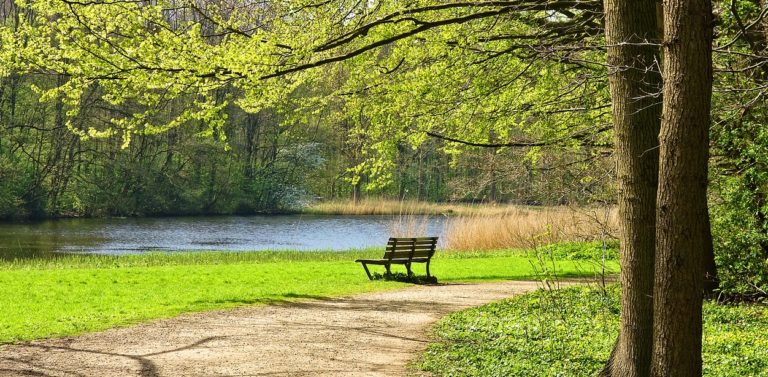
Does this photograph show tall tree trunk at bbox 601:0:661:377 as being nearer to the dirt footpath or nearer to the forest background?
the forest background

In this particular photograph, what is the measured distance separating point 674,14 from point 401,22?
20.7ft

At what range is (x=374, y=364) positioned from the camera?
8406 mm

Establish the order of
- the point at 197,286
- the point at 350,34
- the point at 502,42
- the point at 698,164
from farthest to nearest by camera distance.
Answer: the point at 197,286
the point at 502,42
the point at 350,34
the point at 698,164

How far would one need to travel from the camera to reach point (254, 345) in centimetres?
932

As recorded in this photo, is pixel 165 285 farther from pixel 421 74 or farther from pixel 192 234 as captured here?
pixel 192 234

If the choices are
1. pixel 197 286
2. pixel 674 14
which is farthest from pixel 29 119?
pixel 674 14

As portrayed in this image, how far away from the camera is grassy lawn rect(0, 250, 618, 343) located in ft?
36.7

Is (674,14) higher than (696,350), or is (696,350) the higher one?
(674,14)

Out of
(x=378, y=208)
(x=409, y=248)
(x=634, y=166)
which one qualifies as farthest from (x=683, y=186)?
(x=378, y=208)

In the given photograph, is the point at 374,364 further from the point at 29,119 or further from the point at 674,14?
the point at 29,119

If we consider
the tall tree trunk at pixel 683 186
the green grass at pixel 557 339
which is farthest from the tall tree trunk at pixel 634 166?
the green grass at pixel 557 339

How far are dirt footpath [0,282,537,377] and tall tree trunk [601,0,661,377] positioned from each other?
254 centimetres

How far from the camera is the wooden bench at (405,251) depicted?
16.2 metres

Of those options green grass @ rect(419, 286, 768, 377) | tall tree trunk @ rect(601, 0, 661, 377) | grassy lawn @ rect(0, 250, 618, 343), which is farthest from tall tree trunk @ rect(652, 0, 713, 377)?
grassy lawn @ rect(0, 250, 618, 343)
